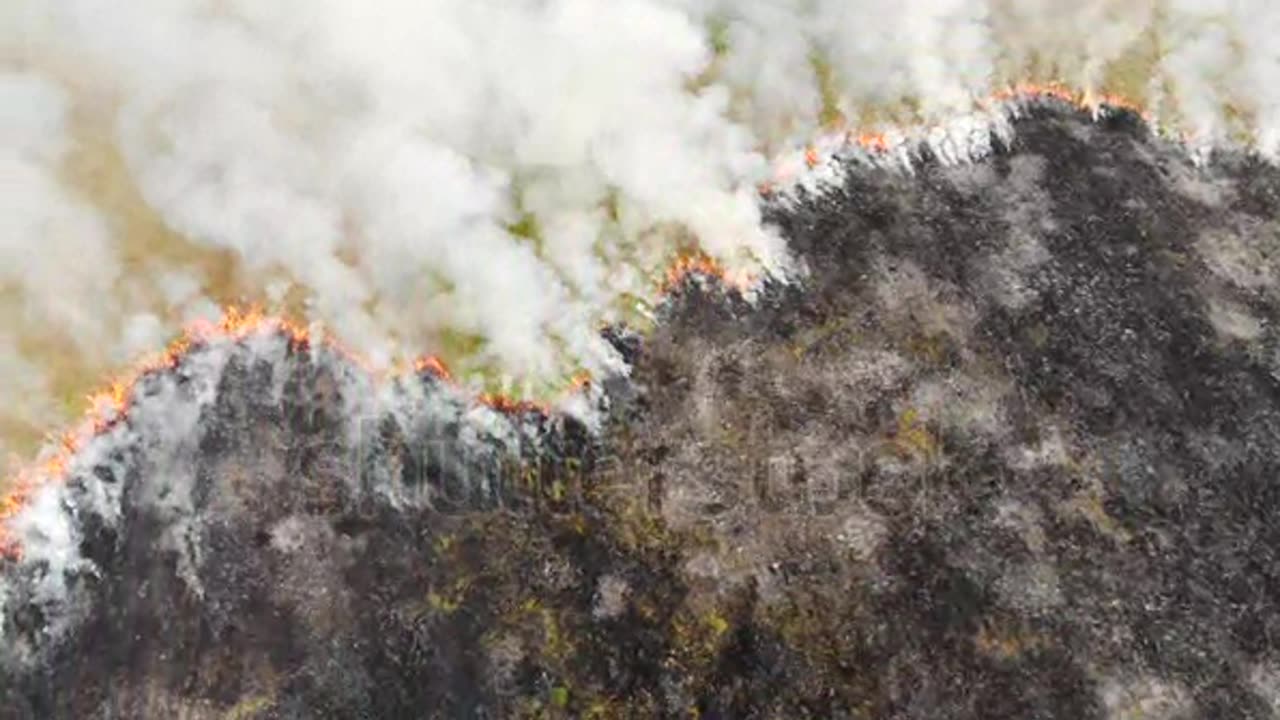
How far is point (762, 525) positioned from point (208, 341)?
560cm

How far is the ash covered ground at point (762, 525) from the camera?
12758 mm

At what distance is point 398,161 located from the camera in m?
14.6

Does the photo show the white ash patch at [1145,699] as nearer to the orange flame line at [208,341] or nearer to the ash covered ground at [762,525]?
the ash covered ground at [762,525]

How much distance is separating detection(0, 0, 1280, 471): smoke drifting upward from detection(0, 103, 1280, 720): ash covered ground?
716 mm

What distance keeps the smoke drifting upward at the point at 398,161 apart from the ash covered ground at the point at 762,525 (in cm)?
72

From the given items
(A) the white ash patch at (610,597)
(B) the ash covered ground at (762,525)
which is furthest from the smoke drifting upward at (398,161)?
(A) the white ash patch at (610,597)

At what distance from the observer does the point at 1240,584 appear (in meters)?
13.6

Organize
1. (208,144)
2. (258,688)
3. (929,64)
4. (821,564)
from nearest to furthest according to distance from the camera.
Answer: (258,688), (821,564), (208,144), (929,64)

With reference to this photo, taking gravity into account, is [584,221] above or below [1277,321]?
above

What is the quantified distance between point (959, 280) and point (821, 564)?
3.68 m

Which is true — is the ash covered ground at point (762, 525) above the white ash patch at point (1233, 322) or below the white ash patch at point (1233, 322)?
below

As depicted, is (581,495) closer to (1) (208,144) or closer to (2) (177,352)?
(2) (177,352)

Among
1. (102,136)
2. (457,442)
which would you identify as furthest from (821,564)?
(102,136)

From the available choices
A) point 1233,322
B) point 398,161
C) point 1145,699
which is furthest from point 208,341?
point 1233,322
